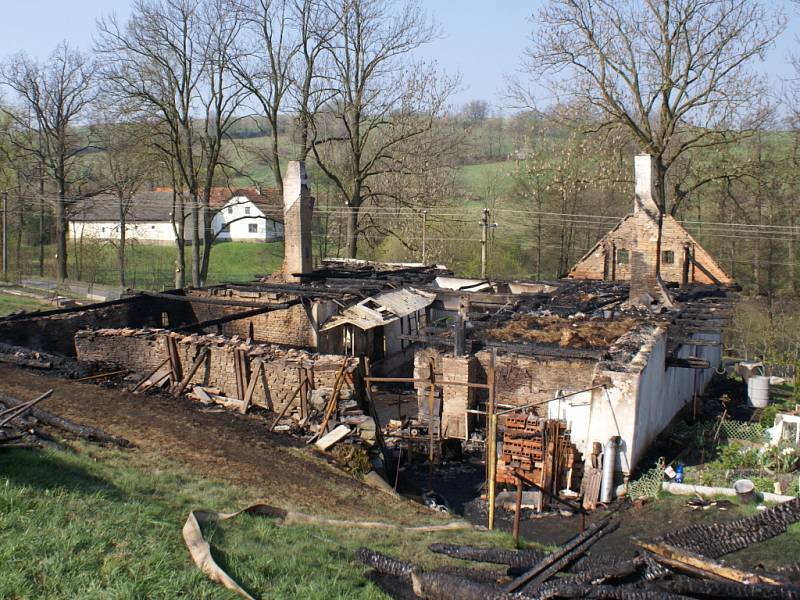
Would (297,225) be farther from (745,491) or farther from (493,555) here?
(493,555)

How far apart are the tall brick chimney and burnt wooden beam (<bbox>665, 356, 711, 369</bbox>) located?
4.22 meters

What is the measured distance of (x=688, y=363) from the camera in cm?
1430

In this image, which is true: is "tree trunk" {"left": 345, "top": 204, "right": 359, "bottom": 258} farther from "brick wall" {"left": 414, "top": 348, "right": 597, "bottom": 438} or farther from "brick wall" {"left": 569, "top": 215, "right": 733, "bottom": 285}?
"brick wall" {"left": 414, "top": 348, "right": 597, "bottom": 438}

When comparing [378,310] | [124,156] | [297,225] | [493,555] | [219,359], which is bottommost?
[493,555]

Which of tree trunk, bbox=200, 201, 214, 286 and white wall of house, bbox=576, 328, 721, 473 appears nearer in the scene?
white wall of house, bbox=576, 328, 721, 473

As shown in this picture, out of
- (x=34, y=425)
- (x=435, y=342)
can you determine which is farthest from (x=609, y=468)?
(x=34, y=425)

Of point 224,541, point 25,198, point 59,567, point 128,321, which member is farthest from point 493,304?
point 25,198

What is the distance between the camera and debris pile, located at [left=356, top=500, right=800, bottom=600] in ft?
20.1

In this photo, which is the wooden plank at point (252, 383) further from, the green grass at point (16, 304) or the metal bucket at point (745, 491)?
the green grass at point (16, 304)

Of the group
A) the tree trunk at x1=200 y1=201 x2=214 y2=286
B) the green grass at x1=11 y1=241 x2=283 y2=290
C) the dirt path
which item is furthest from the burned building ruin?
the green grass at x1=11 y1=241 x2=283 y2=290

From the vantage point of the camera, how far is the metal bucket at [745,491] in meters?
Result: 11.3

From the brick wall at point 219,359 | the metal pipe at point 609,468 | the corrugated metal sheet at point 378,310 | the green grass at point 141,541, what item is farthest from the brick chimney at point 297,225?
the green grass at point 141,541

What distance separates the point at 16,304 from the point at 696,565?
27.8 meters

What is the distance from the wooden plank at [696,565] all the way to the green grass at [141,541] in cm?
221
